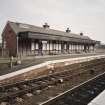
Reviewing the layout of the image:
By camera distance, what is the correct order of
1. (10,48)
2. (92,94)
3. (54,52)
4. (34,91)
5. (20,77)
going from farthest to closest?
(54,52) < (10,48) < (20,77) < (34,91) < (92,94)

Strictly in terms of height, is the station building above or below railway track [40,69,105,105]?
above

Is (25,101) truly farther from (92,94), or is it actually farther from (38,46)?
(38,46)

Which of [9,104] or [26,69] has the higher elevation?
[26,69]

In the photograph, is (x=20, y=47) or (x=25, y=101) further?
(x=20, y=47)

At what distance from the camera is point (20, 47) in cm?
2727

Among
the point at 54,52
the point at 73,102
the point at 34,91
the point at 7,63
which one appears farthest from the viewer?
the point at 54,52

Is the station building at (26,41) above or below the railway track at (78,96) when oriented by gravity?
above

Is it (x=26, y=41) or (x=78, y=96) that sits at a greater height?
(x=26, y=41)

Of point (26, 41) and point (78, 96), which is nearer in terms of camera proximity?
point (78, 96)

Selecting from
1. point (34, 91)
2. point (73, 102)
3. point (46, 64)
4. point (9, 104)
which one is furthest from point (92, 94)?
point (46, 64)

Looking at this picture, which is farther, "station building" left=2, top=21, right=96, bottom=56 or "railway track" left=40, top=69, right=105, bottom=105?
"station building" left=2, top=21, right=96, bottom=56

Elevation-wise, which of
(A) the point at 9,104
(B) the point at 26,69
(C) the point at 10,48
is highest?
(C) the point at 10,48

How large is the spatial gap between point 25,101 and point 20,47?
19.5 m

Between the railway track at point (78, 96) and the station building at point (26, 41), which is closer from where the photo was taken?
the railway track at point (78, 96)
